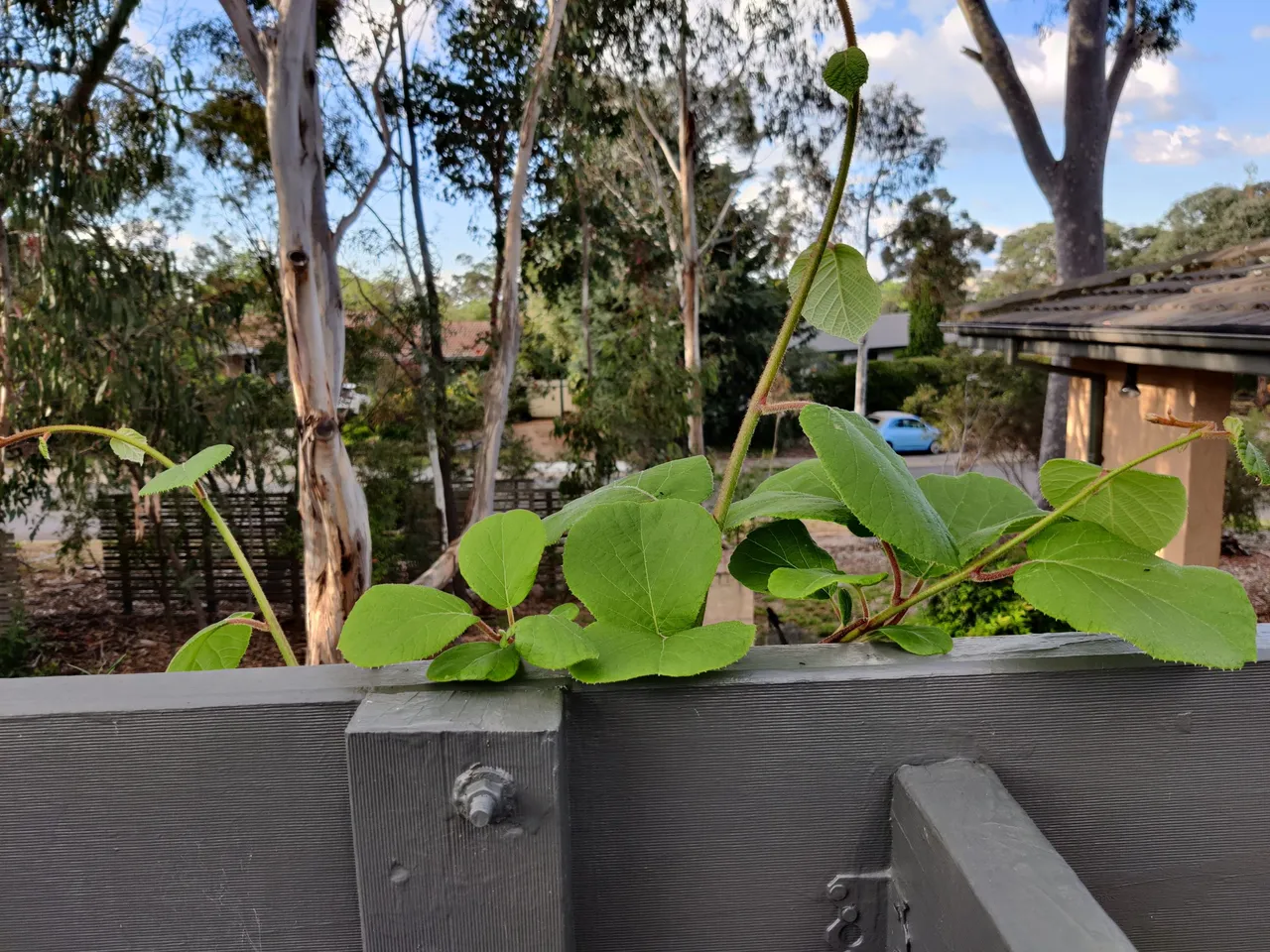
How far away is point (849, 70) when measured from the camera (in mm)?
303

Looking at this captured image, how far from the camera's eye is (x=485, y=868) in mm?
275

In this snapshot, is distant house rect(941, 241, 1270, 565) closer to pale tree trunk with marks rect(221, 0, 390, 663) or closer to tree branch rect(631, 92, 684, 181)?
pale tree trunk with marks rect(221, 0, 390, 663)

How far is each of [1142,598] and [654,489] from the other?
197mm

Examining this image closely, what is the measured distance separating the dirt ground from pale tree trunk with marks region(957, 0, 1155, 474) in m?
1.77

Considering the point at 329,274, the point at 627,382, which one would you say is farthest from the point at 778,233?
the point at 329,274

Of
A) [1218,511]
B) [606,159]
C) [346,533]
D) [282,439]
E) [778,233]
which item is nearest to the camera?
[1218,511]

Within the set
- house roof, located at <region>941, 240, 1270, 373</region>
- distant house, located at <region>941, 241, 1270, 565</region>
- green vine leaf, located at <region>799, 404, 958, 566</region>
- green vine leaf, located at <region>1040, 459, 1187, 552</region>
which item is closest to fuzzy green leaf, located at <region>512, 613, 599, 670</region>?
green vine leaf, located at <region>799, 404, 958, 566</region>

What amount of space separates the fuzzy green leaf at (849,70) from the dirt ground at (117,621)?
443 centimetres

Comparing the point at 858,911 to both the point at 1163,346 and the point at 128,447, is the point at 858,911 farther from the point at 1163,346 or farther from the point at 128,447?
the point at 1163,346

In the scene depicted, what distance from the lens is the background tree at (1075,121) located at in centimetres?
671

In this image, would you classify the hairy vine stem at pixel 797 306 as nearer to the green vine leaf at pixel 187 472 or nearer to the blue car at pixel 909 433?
the green vine leaf at pixel 187 472

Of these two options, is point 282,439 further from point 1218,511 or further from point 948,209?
point 948,209

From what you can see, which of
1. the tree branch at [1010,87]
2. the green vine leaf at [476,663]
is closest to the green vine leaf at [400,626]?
the green vine leaf at [476,663]

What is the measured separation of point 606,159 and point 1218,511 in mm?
6302
